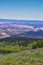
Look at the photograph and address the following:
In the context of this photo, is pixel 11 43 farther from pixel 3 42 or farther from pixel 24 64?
pixel 24 64

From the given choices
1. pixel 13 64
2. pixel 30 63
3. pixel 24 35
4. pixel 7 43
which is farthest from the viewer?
pixel 24 35

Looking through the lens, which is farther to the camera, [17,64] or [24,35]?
[24,35]

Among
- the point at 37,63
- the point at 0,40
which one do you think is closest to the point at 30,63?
the point at 37,63

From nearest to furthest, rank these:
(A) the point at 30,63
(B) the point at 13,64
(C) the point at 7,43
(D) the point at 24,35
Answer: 1. (B) the point at 13,64
2. (A) the point at 30,63
3. (C) the point at 7,43
4. (D) the point at 24,35

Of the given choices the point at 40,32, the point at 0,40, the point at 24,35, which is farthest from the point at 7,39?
the point at 40,32

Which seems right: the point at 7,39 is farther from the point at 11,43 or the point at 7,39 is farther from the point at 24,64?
the point at 24,64

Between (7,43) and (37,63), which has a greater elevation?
(37,63)

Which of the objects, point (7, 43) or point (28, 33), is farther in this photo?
point (28, 33)

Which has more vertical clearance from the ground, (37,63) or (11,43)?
(37,63)
